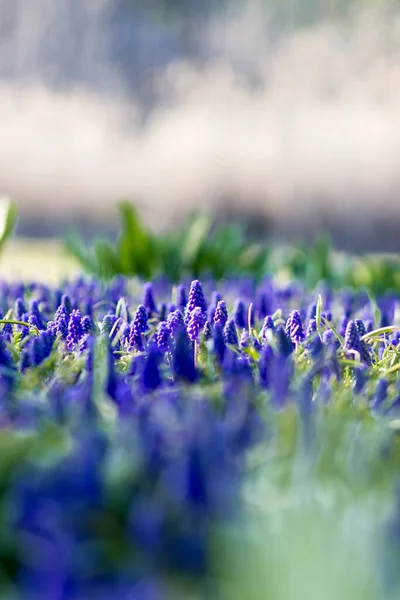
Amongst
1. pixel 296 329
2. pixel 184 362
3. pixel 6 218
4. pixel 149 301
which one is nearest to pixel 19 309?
pixel 149 301

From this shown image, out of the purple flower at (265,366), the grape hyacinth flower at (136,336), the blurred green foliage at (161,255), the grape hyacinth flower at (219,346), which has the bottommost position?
the purple flower at (265,366)

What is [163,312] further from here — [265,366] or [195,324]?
[265,366]

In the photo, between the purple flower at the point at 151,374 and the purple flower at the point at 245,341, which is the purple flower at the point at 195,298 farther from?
the purple flower at the point at 151,374

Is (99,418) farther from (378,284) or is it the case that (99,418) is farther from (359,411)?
(378,284)

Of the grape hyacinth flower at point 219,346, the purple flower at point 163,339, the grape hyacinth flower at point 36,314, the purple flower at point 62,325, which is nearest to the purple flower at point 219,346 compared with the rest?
the grape hyacinth flower at point 219,346

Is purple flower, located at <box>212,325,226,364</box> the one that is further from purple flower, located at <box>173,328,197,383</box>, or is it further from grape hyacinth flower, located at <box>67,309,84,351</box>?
grape hyacinth flower, located at <box>67,309,84,351</box>

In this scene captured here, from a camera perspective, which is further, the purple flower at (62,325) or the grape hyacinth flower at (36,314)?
the grape hyacinth flower at (36,314)

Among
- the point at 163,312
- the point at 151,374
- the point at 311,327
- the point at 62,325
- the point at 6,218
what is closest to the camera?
the point at 151,374
